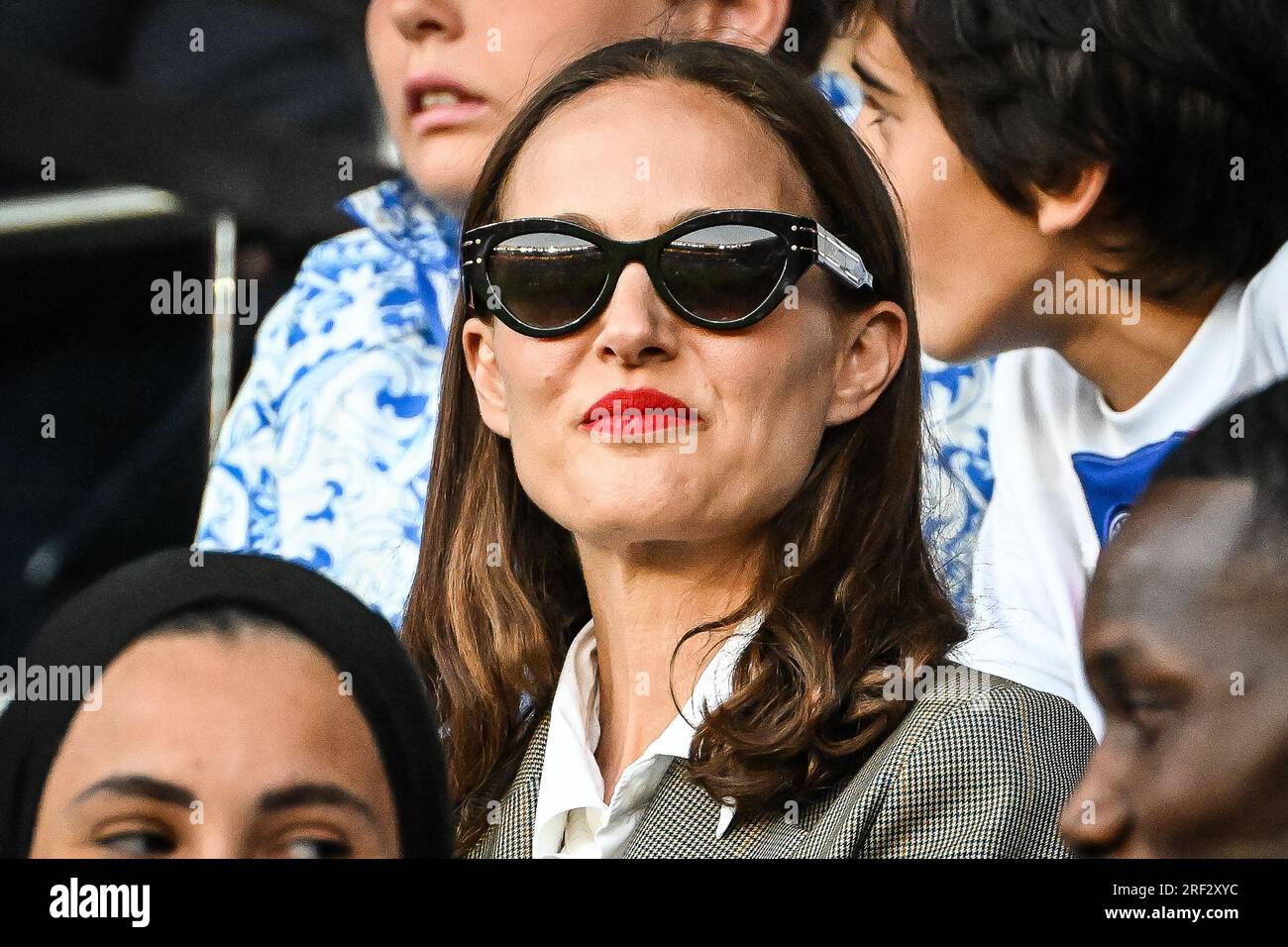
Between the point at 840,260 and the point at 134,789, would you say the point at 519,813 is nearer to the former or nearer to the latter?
the point at 134,789

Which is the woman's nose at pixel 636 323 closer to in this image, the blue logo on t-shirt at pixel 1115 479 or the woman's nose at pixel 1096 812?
the woman's nose at pixel 1096 812

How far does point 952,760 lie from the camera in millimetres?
1924

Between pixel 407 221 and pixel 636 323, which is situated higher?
pixel 407 221

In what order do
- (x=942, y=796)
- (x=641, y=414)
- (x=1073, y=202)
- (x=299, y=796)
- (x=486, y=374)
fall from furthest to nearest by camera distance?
1. (x=1073, y=202)
2. (x=486, y=374)
3. (x=641, y=414)
4. (x=942, y=796)
5. (x=299, y=796)

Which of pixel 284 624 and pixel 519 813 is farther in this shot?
pixel 519 813

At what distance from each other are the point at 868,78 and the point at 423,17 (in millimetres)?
662

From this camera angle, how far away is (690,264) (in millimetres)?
2049

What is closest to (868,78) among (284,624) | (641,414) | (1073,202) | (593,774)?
(1073,202)

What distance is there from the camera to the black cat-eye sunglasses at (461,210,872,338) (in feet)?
6.72

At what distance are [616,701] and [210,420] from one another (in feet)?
2.94

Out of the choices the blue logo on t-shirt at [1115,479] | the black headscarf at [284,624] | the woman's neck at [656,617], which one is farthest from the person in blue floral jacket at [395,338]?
the black headscarf at [284,624]

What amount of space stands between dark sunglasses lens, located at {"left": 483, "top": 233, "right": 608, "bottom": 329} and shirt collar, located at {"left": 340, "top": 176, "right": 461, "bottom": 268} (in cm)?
66
